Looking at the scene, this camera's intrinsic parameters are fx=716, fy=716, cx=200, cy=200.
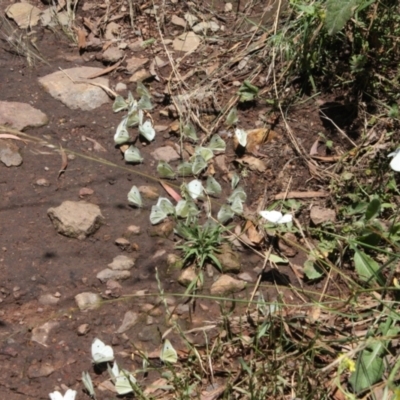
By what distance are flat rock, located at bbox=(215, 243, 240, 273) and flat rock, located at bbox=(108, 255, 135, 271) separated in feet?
1.03

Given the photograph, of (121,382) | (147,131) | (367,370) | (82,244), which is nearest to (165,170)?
(147,131)

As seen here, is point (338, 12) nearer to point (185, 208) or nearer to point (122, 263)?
point (185, 208)

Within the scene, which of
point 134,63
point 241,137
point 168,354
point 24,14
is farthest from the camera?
point 24,14

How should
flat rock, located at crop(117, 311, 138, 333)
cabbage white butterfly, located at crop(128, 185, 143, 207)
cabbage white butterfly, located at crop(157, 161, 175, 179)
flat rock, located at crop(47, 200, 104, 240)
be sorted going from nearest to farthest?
flat rock, located at crop(117, 311, 138, 333) < flat rock, located at crop(47, 200, 104, 240) < cabbage white butterfly, located at crop(128, 185, 143, 207) < cabbage white butterfly, located at crop(157, 161, 175, 179)

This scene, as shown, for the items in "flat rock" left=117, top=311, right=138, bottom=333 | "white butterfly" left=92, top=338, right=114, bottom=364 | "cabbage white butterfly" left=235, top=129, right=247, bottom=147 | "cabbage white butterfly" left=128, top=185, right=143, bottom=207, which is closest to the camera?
"white butterfly" left=92, top=338, right=114, bottom=364

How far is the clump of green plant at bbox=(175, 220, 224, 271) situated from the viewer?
2.57m

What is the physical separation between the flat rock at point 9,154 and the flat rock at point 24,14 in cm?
86

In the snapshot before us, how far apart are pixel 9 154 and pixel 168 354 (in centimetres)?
113

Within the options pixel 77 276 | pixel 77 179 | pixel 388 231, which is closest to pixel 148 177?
pixel 77 179

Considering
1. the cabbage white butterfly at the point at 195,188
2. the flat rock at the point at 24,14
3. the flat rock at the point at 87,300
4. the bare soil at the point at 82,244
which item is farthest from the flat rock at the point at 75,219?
the flat rock at the point at 24,14

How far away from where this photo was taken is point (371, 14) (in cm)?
303

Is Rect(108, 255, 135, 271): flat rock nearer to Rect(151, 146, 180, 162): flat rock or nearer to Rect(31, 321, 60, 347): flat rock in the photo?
Rect(31, 321, 60, 347): flat rock

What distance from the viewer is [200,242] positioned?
8.50 ft

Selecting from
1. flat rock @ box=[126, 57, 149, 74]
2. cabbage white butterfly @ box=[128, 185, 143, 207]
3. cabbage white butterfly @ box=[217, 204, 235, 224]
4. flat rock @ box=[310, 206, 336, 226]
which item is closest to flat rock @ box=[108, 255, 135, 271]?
cabbage white butterfly @ box=[128, 185, 143, 207]
